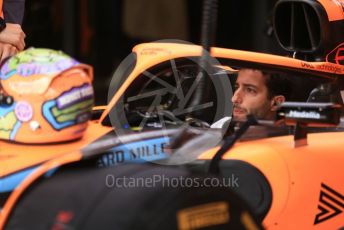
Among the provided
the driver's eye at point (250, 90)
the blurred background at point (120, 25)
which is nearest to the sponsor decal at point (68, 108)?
the driver's eye at point (250, 90)

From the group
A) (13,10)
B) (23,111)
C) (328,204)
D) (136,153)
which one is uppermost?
(13,10)

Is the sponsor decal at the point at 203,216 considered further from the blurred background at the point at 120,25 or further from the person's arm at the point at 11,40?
the blurred background at the point at 120,25

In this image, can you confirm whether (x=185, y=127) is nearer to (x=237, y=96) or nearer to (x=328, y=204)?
(x=328, y=204)

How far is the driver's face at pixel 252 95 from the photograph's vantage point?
8.47ft

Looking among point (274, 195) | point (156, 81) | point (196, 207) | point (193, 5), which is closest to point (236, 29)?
point (193, 5)

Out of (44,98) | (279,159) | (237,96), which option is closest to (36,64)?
(44,98)

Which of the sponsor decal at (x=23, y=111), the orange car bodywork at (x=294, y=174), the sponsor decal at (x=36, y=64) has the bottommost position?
the orange car bodywork at (x=294, y=174)

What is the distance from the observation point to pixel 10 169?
72.5 inches

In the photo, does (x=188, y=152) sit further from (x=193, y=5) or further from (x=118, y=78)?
(x=193, y=5)

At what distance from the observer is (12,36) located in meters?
2.46

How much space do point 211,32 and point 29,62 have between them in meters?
0.52

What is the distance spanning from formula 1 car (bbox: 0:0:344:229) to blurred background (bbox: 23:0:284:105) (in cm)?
288

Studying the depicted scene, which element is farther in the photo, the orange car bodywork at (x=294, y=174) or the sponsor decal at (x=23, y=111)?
the orange car bodywork at (x=294, y=174)

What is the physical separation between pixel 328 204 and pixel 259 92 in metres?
0.57
